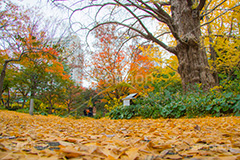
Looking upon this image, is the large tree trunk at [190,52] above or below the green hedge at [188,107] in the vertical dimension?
above

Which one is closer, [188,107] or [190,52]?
[188,107]

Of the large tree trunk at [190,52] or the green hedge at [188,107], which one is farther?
the large tree trunk at [190,52]

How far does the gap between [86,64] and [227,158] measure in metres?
8.93

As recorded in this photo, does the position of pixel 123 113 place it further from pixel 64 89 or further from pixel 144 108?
pixel 64 89

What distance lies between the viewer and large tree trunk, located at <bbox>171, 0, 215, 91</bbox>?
13.9 ft

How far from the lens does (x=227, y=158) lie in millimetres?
545

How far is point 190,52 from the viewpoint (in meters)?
4.39

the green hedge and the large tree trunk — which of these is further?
the large tree trunk

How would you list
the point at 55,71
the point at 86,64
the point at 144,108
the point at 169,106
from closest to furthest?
the point at 169,106 < the point at 144,108 < the point at 55,71 < the point at 86,64

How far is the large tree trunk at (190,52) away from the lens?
4.24 meters

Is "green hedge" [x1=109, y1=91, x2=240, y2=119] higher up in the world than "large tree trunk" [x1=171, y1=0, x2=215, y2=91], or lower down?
lower down

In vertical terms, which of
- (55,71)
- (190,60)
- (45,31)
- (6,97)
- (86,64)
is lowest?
(6,97)

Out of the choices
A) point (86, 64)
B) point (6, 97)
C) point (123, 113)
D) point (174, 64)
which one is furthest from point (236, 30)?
point (6, 97)

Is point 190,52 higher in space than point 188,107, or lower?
higher
